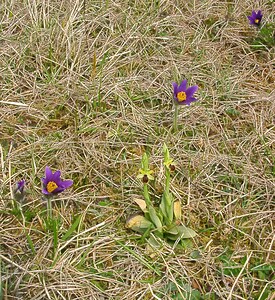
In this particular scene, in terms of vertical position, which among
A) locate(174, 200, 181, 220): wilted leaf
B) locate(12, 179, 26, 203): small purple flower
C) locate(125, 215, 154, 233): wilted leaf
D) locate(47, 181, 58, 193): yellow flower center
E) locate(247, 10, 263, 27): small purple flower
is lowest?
locate(125, 215, 154, 233): wilted leaf

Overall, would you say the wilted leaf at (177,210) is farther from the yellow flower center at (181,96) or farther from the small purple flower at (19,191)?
the small purple flower at (19,191)

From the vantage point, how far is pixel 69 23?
99.5 inches

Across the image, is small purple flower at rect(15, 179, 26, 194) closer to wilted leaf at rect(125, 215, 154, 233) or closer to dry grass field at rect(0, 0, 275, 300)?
dry grass field at rect(0, 0, 275, 300)

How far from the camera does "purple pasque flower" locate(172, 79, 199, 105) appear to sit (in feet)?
6.66

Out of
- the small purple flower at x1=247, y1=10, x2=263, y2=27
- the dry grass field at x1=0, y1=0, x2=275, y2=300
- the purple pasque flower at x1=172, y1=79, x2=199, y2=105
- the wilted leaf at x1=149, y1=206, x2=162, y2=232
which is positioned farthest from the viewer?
the small purple flower at x1=247, y1=10, x2=263, y2=27

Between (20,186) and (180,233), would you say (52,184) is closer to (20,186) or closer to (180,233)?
(20,186)

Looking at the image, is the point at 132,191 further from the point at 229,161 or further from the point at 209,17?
the point at 209,17

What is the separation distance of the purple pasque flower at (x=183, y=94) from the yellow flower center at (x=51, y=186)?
59 cm

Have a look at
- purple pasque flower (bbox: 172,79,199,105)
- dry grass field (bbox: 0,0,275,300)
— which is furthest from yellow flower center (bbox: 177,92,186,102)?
dry grass field (bbox: 0,0,275,300)

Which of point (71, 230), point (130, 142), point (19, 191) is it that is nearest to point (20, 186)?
point (19, 191)

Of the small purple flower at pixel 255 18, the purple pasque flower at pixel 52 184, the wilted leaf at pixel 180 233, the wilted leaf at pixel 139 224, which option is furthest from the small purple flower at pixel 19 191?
the small purple flower at pixel 255 18

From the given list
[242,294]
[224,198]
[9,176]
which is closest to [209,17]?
[224,198]

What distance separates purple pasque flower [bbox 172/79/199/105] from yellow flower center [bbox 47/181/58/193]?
0.59m

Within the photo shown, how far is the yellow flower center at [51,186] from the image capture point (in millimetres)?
1719
